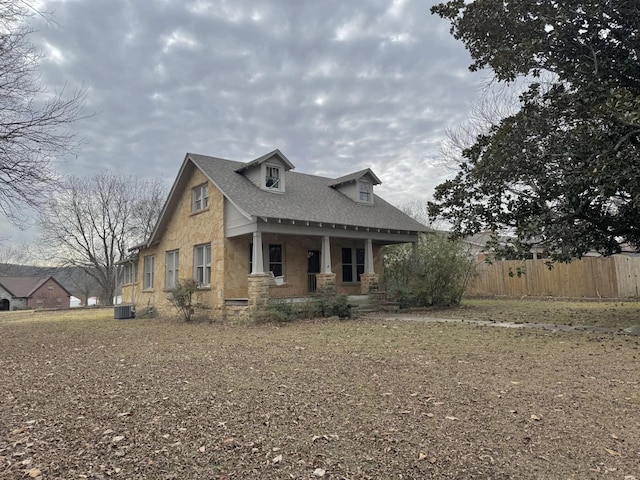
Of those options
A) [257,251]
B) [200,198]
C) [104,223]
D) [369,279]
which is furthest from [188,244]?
[104,223]

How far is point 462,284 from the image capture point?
17.1 metres

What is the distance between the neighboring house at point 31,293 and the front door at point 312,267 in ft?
167

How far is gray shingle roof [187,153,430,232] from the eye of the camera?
14203 millimetres

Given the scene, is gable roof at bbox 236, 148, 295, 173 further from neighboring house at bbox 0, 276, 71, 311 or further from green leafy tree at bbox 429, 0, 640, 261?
neighboring house at bbox 0, 276, 71, 311

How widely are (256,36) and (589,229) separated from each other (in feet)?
33.4

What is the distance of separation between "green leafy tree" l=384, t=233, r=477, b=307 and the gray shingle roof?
1537 millimetres

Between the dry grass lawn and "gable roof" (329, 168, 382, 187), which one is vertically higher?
"gable roof" (329, 168, 382, 187)

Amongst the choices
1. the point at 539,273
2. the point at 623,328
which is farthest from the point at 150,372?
the point at 539,273

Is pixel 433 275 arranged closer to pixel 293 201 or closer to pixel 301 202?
pixel 301 202

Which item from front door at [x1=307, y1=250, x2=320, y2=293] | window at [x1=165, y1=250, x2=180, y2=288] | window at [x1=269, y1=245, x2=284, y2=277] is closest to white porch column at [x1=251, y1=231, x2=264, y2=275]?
window at [x1=269, y1=245, x2=284, y2=277]

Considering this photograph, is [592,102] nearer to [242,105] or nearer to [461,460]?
[461,460]

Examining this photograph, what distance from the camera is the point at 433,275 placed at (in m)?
15.8

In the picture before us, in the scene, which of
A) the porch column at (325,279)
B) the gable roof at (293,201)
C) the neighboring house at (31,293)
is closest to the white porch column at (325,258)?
the porch column at (325,279)

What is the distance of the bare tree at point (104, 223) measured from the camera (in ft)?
122
